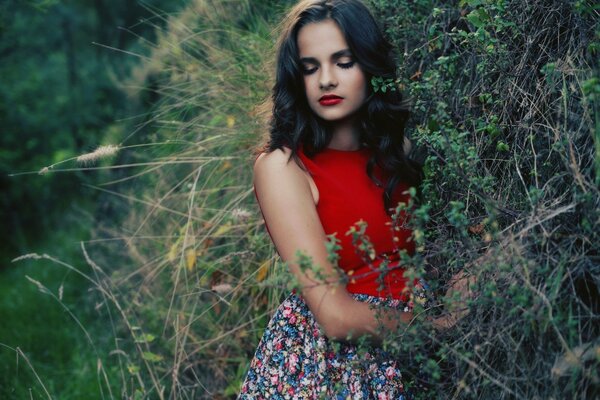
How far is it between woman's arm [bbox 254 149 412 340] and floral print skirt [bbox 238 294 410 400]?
6 centimetres

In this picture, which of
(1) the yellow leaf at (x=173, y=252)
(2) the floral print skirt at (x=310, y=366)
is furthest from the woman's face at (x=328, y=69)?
(1) the yellow leaf at (x=173, y=252)

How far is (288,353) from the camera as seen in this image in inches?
83.2

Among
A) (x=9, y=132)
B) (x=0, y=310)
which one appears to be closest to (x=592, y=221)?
(x=0, y=310)

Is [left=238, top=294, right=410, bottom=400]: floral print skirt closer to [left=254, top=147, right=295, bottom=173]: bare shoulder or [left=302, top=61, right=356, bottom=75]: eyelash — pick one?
[left=254, top=147, right=295, bottom=173]: bare shoulder

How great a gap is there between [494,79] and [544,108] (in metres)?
0.30

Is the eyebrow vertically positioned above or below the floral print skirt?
above

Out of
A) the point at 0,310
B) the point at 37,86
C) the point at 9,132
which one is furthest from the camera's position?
the point at 37,86

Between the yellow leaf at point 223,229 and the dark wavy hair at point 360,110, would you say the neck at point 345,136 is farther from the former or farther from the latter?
the yellow leaf at point 223,229

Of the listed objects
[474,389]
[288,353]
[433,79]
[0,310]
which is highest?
[433,79]

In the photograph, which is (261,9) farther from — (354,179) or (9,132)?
(9,132)

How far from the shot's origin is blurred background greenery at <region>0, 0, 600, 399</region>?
1679mm

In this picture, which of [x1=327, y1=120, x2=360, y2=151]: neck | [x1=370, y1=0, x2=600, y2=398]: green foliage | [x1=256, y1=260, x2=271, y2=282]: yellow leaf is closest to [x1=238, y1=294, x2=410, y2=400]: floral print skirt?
Result: [x1=370, y1=0, x2=600, y2=398]: green foliage

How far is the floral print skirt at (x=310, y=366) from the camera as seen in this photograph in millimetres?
2023

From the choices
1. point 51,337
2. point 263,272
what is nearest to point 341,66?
point 263,272
